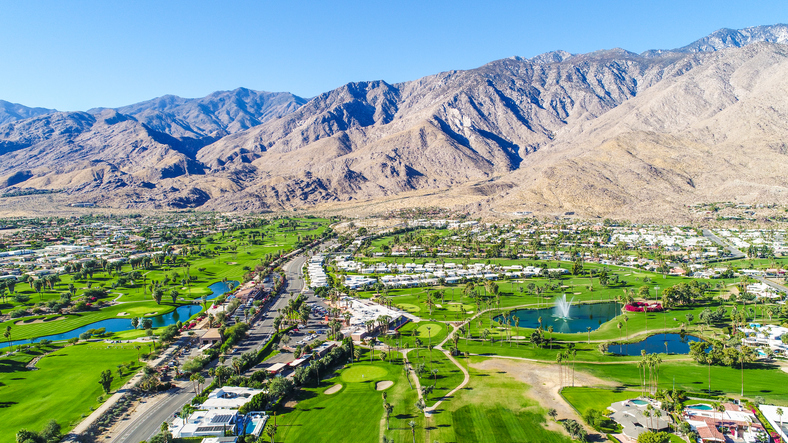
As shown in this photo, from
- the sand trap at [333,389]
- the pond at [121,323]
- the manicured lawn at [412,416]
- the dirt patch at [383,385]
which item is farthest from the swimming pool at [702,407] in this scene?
the pond at [121,323]

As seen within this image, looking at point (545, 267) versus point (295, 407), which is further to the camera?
point (545, 267)

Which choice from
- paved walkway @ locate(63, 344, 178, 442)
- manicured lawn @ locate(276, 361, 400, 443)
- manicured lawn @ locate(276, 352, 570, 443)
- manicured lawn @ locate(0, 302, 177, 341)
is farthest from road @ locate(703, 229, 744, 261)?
manicured lawn @ locate(0, 302, 177, 341)

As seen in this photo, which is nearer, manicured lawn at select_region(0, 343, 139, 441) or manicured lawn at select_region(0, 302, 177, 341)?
manicured lawn at select_region(0, 343, 139, 441)

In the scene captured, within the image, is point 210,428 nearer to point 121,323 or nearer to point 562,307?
point 121,323

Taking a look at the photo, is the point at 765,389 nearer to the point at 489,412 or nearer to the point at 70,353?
→ the point at 489,412

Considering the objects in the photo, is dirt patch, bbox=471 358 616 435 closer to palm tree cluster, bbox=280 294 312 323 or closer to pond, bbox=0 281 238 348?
palm tree cluster, bbox=280 294 312 323

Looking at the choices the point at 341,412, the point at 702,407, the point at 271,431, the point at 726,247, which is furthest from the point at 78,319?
the point at 726,247

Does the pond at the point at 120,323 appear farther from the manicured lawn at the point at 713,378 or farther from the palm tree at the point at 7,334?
the manicured lawn at the point at 713,378

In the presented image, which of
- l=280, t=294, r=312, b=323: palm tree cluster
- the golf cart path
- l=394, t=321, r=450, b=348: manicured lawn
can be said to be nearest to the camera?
the golf cart path

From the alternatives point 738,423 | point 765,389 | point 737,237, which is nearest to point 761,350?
point 765,389
